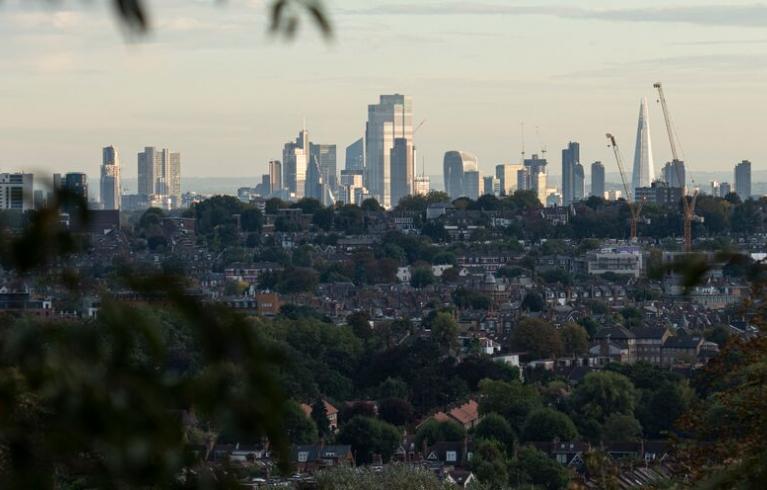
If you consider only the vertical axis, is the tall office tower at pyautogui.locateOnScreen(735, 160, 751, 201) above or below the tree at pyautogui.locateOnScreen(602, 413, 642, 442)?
above

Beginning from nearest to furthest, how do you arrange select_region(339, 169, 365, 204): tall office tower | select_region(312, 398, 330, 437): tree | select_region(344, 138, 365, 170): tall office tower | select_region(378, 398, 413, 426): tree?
select_region(312, 398, 330, 437): tree → select_region(378, 398, 413, 426): tree → select_region(339, 169, 365, 204): tall office tower → select_region(344, 138, 365, 170): tall office tower

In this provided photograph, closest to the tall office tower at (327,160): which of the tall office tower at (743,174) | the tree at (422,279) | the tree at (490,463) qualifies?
the tall office tower at (743,174)

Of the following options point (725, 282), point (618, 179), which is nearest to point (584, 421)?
point (725, 282)

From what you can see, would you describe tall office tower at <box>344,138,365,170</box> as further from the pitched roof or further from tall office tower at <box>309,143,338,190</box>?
the pitched roof

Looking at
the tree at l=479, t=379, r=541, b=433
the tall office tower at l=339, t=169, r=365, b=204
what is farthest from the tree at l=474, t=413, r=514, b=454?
the tall office tower at l=339, t=169, r=365, b=204

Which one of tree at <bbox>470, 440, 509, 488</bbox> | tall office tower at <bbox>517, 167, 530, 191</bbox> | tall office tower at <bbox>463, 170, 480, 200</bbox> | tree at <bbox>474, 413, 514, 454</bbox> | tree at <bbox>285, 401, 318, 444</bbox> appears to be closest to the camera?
tree at <bbox>470, 440, 509, 488</bbox>

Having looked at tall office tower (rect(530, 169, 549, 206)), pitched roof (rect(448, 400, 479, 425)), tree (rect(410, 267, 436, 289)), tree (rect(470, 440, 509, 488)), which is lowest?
pitched roof (rect(448, 400, 479, 425))

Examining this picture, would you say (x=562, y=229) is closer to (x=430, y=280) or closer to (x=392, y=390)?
(x=430, y=280)
